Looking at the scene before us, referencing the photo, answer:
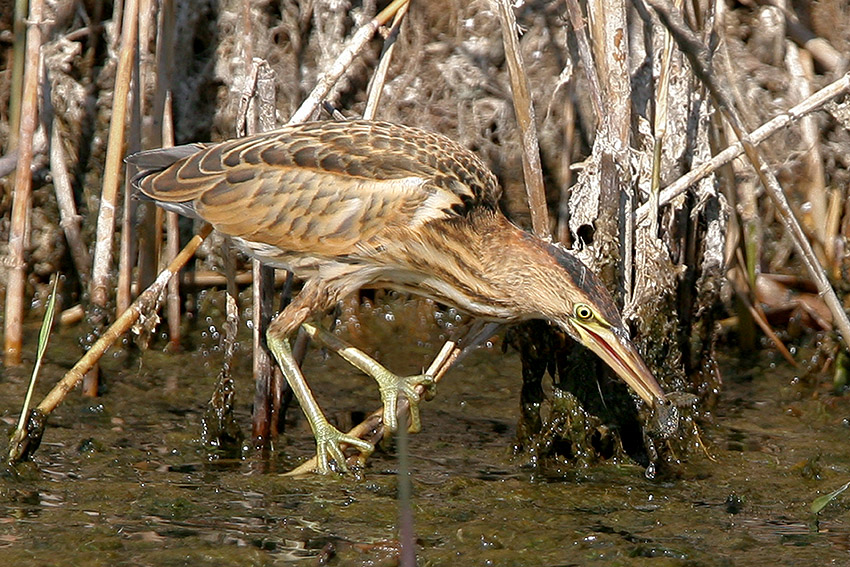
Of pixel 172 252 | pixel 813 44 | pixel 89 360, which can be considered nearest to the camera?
pixel 89 360

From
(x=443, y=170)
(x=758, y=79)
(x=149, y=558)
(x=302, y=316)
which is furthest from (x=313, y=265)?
(x=758, y=79)

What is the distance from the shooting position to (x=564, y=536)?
12.6ft

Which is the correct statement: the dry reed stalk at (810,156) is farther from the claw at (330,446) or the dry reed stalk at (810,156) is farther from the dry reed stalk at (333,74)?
the claw at (330,446)

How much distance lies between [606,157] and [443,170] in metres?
0.63

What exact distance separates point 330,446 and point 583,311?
106cm

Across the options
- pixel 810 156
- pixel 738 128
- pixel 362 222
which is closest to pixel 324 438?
pixel 362 222

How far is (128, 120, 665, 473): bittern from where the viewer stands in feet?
14.4

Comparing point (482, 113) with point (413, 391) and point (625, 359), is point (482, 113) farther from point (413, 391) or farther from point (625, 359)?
point (625, 359)

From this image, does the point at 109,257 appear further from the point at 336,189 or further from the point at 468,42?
the point at 468,42

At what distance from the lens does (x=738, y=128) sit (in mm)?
3971

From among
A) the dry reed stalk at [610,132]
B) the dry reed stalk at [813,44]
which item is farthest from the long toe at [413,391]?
the dry reed stalk at [813,44]

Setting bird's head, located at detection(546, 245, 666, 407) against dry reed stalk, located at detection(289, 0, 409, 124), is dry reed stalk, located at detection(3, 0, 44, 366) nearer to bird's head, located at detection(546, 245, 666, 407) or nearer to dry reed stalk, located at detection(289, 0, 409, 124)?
dry reed stalk, located at detection(289, 0, 409, 124)

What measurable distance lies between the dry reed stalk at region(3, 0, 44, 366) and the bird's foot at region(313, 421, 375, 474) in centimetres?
157

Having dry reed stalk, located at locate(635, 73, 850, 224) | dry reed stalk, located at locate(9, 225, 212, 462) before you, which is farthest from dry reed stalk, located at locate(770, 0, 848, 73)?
dry reed stalk, located at locate(9, 225, 212, 462)
